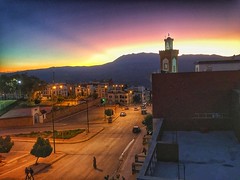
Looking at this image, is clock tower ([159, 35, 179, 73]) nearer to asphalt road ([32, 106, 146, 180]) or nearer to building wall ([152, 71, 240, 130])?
asphalt road ([32, 106, 146, 180])

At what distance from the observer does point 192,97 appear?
19.1 metres

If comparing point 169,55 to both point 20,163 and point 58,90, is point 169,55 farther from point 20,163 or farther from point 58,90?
point 58,90

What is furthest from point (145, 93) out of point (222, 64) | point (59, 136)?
point (222, 64)

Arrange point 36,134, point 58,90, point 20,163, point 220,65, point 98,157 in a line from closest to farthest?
point 20,163 → point 220,65 → point 98,157 → point 36,134 → point 58,90

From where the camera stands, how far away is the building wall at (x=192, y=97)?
736 inches

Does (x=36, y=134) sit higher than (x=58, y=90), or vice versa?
(x=58, y=90)

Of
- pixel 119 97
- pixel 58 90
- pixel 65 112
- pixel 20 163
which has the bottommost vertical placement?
pixel 20 163

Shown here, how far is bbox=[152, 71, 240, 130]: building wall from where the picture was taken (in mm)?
18703

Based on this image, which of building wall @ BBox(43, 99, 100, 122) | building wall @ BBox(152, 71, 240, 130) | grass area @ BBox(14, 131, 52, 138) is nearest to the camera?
building wall @ BBox(152, 71, 240, 130)

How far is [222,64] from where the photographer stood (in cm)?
2836

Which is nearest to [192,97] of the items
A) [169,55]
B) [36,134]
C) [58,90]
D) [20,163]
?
[169,55]

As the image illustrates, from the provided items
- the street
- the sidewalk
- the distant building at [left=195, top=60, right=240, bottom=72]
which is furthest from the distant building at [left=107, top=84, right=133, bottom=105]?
the distant building at [left=195, top=60, right=240, bottom=72]

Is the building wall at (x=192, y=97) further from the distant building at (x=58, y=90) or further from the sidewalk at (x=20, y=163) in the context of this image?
the distant building at (x=58, y=90)

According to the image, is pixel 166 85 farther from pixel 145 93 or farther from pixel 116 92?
pixel 145 93
